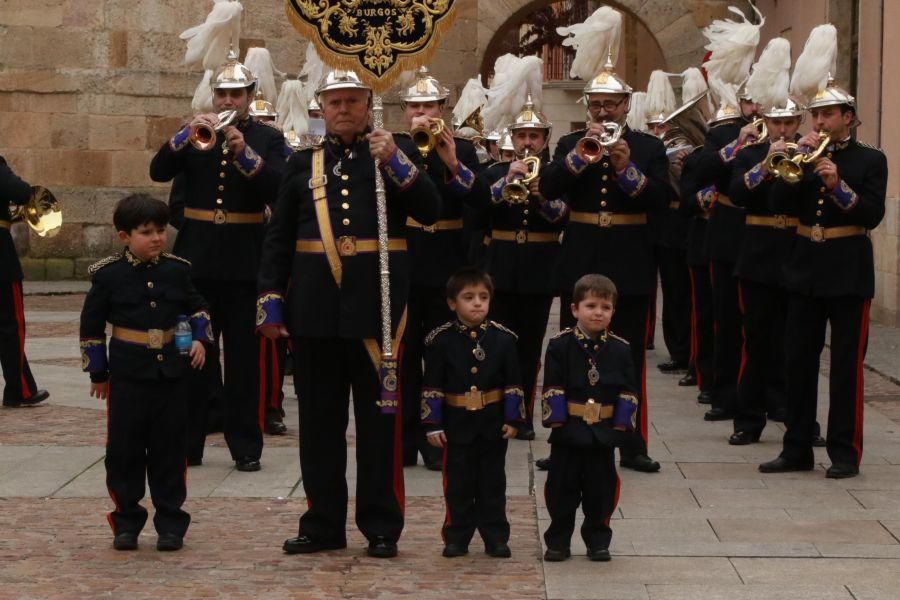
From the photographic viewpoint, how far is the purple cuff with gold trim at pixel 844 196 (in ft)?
29.2

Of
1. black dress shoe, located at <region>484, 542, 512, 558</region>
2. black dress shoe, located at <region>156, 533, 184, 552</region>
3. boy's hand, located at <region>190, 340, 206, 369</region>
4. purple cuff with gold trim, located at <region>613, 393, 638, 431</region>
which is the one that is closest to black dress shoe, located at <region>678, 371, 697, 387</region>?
purple cuff with gold trim, located at <region>613, 393, 638, 431</region>

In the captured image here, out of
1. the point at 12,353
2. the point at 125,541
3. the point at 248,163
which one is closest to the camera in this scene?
the point at 125,541

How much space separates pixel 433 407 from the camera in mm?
7430

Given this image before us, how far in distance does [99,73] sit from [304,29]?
50.1ft

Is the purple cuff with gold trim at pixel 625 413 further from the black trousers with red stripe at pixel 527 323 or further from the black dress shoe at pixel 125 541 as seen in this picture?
the black trousers with red stripe at pixel 527 323

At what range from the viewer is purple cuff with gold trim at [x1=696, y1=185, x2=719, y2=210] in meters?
12.2

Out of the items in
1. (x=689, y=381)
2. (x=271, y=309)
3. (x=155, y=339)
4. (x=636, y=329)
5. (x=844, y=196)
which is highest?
(x=844, y=196)

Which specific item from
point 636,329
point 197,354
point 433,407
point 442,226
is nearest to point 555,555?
point 433,407

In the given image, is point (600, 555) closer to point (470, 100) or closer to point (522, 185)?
point (522, 185)

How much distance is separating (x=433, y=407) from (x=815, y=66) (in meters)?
3.29

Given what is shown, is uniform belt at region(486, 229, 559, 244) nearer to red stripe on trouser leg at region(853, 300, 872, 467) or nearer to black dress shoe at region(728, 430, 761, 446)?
black dress shoe at region(728, 430, 761, 446)

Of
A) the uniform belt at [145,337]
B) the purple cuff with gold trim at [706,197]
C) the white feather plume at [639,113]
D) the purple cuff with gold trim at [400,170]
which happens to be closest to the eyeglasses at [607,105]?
the purple cuff with gold trim at [400,170]

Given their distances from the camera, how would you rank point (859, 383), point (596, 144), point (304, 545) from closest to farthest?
point (304, 545)
point (596, 144)
point (859, 383)

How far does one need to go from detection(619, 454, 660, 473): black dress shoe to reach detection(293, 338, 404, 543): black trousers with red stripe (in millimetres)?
2257
